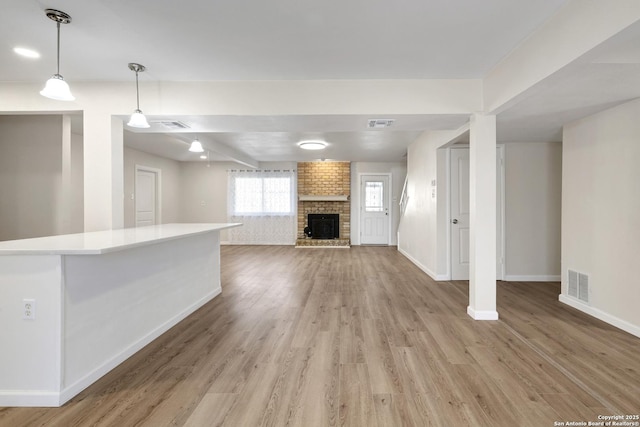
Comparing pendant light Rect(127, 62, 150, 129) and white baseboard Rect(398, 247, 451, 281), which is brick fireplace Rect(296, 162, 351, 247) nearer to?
white baseboard Rect(398, 247, 451, 281)

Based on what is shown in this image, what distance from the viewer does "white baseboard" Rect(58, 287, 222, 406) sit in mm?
1882

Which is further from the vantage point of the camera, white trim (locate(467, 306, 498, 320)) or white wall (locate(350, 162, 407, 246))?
white wall (locate(350, 162, 407, 246))

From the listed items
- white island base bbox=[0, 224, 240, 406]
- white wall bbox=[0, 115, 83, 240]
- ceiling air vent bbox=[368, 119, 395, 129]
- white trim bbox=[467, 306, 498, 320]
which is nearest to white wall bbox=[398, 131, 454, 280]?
ceiling air vent bbox=[368, 119, 395, 129]

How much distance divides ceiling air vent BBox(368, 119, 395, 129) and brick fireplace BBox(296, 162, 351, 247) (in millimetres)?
5238

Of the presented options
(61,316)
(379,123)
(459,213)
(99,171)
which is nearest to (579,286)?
(459,213)

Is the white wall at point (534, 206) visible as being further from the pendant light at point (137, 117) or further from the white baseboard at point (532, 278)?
the pendant light at point (137, 117)

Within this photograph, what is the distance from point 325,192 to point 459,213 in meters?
4.64

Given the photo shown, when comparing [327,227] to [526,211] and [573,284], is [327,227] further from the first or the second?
[573,284]

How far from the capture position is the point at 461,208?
4.75 meters

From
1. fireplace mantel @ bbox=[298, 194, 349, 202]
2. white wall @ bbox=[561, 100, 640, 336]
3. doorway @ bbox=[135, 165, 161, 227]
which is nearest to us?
white wall @ bbox=[561, 100, 640, 336]

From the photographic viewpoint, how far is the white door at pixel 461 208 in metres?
4.71

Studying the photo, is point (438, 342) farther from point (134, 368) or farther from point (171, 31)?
point (171, 31)

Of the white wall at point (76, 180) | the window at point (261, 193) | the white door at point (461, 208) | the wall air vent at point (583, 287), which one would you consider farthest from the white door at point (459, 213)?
the white wall at point (76, 180)

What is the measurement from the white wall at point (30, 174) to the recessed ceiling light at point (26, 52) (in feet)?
5.16
